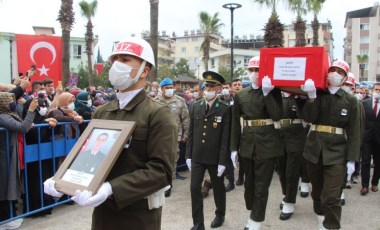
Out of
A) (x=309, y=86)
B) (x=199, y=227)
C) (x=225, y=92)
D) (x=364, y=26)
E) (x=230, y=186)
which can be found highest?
(x=364, y=26)

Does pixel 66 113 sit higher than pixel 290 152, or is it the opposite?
pixel 66 113

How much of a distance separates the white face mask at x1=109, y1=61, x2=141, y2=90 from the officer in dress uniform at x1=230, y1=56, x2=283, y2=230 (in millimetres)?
2523

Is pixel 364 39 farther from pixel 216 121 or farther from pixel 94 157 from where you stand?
pixel 94 157

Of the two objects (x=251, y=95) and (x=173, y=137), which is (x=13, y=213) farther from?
(x=173, y=137)

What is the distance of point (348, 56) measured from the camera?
8356 centimetres

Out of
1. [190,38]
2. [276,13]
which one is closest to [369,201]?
[276,13]

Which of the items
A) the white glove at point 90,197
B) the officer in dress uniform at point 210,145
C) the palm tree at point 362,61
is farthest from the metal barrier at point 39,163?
the palm tree at point 362,61

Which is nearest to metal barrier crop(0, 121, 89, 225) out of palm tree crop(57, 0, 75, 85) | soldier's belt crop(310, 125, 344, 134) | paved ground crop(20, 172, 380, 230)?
paved ground crop(20, 172, 380, 230)

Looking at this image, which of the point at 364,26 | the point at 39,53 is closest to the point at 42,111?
the point at 39,53

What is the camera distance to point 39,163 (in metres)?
5.54

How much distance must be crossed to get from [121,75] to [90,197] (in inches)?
31.4

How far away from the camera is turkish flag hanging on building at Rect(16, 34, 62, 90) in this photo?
750cm

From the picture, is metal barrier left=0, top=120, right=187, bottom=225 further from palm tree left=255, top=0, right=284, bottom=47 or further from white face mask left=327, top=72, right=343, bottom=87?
palm tree left=255, top=0, right=284, bottom=47

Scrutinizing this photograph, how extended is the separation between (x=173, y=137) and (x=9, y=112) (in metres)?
3.44
